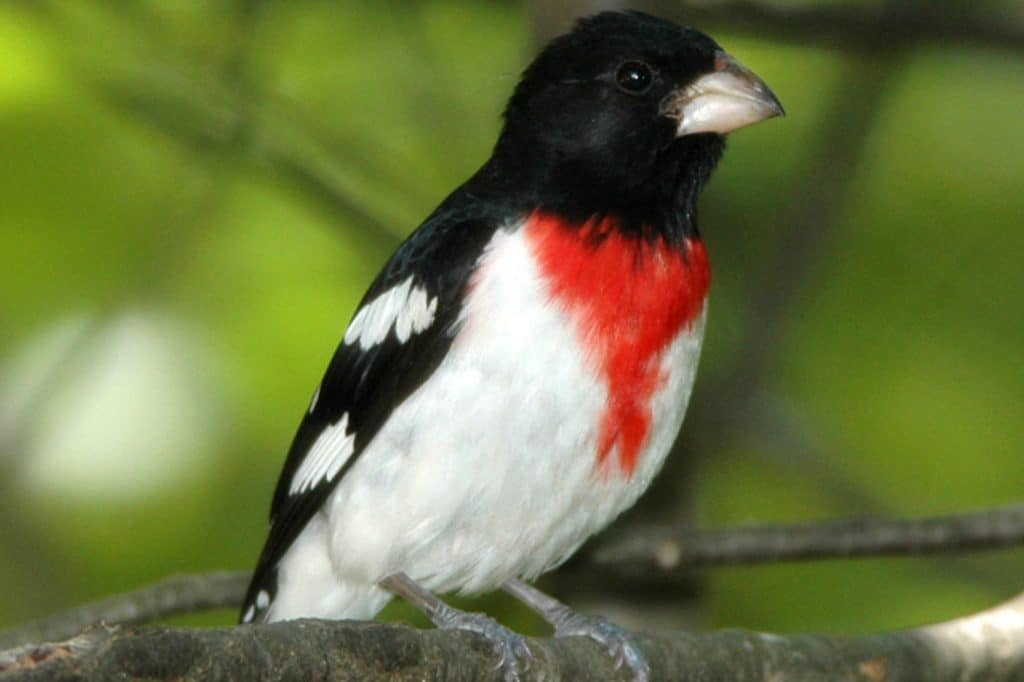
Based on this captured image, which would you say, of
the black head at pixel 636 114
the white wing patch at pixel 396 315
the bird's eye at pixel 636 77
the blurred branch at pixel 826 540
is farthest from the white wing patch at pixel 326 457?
the bird's eye at pixel 636 77

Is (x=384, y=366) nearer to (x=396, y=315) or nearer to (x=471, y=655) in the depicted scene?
(x=396, y=315)

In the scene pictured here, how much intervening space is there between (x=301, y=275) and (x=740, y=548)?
2464 millimetres

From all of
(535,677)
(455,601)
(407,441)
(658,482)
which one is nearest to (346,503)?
(407,441)

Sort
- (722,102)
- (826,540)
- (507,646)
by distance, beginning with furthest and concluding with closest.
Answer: (826,540)
(722,102)
(507,646)

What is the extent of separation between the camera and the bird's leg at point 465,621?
351 cm

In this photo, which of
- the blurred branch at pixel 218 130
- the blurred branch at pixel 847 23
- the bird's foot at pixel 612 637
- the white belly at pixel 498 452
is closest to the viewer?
the bird's foot at pixel 612 637

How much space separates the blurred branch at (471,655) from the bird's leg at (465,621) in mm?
46

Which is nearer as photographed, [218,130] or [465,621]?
[465,621]

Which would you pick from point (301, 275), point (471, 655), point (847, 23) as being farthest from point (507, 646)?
point (301, 275)

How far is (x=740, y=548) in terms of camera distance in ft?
15.2

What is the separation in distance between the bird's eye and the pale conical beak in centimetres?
8

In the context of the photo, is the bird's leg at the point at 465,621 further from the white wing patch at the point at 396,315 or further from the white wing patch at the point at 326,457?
the white wing patch at the point at 396,315

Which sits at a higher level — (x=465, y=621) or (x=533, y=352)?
(x=533, y=352)

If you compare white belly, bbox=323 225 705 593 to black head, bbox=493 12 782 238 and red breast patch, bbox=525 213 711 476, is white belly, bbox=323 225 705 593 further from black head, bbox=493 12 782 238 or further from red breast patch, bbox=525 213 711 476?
black head, bbox=493 12 782 238
